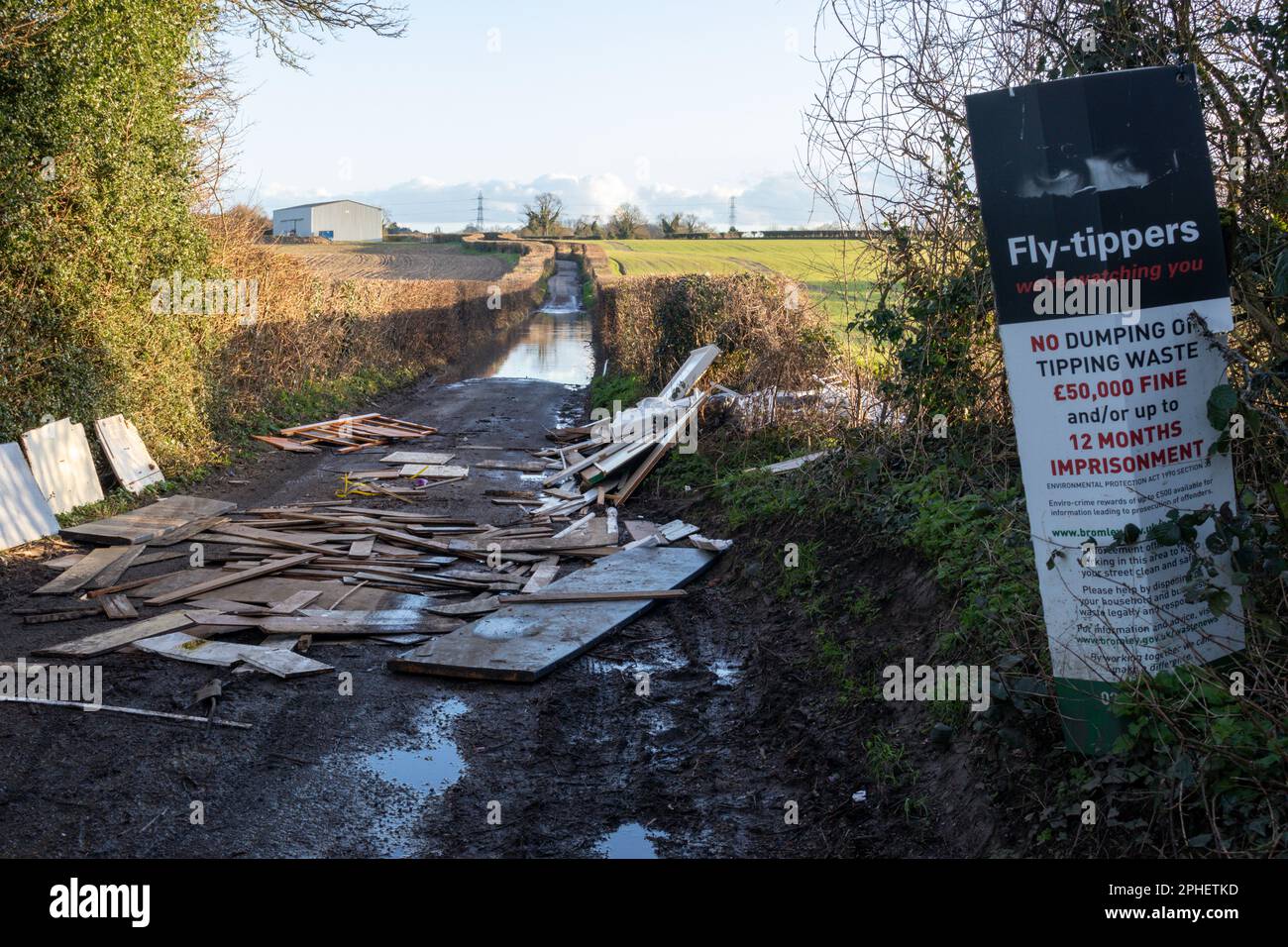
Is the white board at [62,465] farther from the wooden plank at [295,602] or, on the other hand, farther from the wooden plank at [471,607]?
the wooden plank at [471,607]

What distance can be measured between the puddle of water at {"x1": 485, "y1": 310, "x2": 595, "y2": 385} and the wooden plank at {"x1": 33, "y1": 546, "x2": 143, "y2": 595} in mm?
18591

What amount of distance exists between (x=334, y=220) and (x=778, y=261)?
258 ft

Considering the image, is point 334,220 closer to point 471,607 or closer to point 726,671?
point 471,607

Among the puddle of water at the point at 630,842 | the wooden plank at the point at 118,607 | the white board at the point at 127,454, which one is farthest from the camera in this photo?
the white board at the point at 127,454

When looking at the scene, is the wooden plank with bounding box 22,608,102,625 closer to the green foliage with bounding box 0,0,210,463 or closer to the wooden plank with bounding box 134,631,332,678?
the wooden plank with bounding box 134,631,332,678

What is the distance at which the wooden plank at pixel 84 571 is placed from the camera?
9523 mm

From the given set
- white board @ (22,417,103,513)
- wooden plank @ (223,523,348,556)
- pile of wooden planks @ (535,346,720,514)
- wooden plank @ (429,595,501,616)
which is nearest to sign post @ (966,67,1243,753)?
wooden plank @ (429,595,501,616)

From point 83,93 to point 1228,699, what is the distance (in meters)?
13.8

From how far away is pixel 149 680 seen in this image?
7.43 m

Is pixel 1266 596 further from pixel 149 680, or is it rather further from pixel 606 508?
pixel 606 508

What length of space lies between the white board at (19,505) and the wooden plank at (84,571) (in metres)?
0.74

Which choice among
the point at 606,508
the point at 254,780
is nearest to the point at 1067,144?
the point at 254,780

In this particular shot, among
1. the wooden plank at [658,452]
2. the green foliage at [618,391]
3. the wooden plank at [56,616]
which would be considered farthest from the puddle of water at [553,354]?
the wooden plank at [56,616]

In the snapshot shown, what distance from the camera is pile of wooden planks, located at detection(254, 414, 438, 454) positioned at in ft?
57.6
